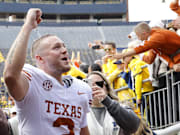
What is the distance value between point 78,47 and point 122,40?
3.36m

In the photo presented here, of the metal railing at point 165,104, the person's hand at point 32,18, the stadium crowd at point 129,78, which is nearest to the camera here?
the person's hand at point 32,18

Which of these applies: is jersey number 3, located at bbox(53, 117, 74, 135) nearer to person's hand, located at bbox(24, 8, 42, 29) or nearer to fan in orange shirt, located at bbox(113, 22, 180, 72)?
person's hand, located at bbox(24, 8, 42, 29)

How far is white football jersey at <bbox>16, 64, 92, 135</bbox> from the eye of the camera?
2.01 m

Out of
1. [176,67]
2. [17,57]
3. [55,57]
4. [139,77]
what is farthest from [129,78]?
[17,57]

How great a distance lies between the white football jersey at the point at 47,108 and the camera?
201 centimetres

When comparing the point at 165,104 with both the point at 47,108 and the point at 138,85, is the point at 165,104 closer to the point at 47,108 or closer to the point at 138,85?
the point at 138,85

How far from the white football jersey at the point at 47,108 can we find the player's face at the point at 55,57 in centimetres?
8

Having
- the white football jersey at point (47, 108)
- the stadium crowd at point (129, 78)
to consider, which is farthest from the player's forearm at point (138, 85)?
the white football jersey at point (47, 108)

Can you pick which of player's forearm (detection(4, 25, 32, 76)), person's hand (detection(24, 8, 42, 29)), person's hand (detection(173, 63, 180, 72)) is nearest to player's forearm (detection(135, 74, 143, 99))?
person's hand (detection(173, 63, 180, 72))

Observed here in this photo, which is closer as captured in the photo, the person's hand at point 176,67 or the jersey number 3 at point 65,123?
the jersey number 3 at point 65,123

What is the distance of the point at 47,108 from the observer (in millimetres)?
2041

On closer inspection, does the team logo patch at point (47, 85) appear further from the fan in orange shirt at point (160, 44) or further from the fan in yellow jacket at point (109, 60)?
the fan in yellow jacket at point (109, 60)

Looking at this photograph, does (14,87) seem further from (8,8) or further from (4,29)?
(8,8)

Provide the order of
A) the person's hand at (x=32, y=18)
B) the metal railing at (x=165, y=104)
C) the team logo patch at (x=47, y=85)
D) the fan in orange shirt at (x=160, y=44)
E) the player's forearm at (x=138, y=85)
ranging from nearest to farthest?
the person's hand at (x=32, y=18) < the team logo patch at (x=47, y=85) < the fan in orange shirt at (x=160, y=44) < the metal railing at (x=165, y=104) < the player's forearm at (x=138, y=85)
